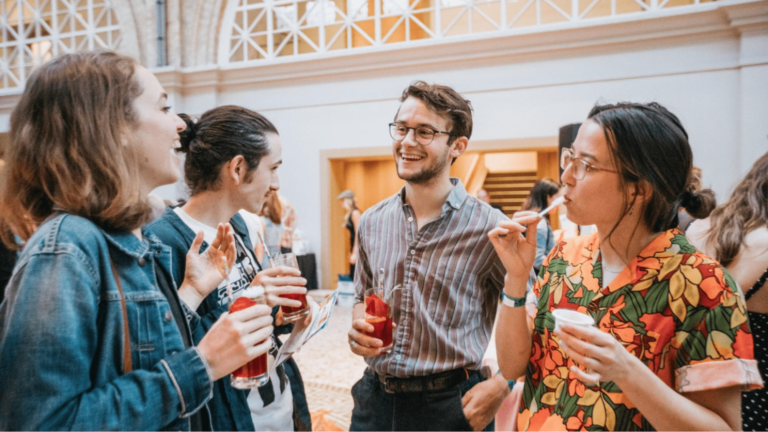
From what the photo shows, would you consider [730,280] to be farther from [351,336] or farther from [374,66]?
[374,66]

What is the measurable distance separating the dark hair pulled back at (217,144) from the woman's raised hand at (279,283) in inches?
22.4

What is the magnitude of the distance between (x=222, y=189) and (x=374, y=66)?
231 inches

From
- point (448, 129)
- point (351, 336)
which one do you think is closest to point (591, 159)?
point (448, 129)

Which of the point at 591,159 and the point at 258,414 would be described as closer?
the point at 591,159

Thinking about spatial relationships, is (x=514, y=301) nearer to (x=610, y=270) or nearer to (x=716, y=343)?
(x=610, y=270)

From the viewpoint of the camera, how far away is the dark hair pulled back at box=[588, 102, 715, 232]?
49.8 inches

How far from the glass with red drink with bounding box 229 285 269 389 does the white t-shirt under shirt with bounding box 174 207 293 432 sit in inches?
11.3

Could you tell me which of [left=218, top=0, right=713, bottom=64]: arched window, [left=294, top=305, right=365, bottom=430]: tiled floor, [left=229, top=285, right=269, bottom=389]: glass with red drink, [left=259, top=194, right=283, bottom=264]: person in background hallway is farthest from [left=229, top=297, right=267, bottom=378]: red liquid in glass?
[left=218, top=0, right=713, bottom=64]: arched window

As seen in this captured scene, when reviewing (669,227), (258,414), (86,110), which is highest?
(86,110)

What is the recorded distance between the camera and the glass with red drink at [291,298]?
1.54 meters

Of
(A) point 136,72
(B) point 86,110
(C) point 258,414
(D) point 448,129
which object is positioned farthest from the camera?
(D) point 448,129

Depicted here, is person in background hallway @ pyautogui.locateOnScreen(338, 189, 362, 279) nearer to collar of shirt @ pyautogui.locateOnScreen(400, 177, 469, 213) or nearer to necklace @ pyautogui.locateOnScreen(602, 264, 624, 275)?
collar of shirt @ pyautogui.locateOnScreen(400, 177, 469, 213)

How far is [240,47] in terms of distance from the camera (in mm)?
8227

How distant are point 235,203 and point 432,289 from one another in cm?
84
